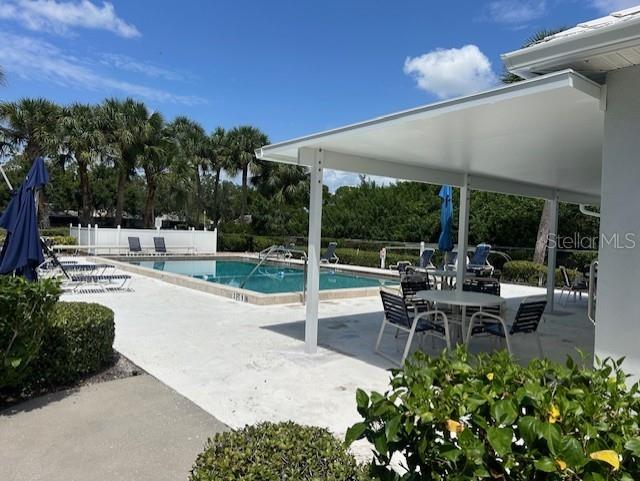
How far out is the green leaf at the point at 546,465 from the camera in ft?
3.85

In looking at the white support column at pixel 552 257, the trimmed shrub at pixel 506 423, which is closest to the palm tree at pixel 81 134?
the white support column at pixel 552 257

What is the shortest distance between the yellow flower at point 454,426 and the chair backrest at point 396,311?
3.96 metres

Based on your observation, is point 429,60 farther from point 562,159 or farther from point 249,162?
point 562,159

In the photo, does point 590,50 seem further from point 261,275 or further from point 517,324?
point 261,275

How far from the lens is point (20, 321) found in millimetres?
3426

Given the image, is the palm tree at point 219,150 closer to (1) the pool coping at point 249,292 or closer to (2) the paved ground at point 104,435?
(1) the pool coping at point 249,292

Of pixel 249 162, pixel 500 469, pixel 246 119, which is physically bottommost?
pixel 500 469

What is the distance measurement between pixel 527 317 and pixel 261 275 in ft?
40.6

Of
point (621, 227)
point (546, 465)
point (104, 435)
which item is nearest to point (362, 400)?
point (546, 465)

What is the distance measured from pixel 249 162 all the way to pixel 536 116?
23.4 meters

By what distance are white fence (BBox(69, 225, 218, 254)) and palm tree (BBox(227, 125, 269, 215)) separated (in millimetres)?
4190

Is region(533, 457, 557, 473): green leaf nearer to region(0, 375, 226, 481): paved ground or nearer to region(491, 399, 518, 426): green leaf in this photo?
region(491, 399, 518, 426): green leaf

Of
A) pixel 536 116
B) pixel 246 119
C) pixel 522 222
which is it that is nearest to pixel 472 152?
pixel 536 116

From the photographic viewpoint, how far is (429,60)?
23.7m
